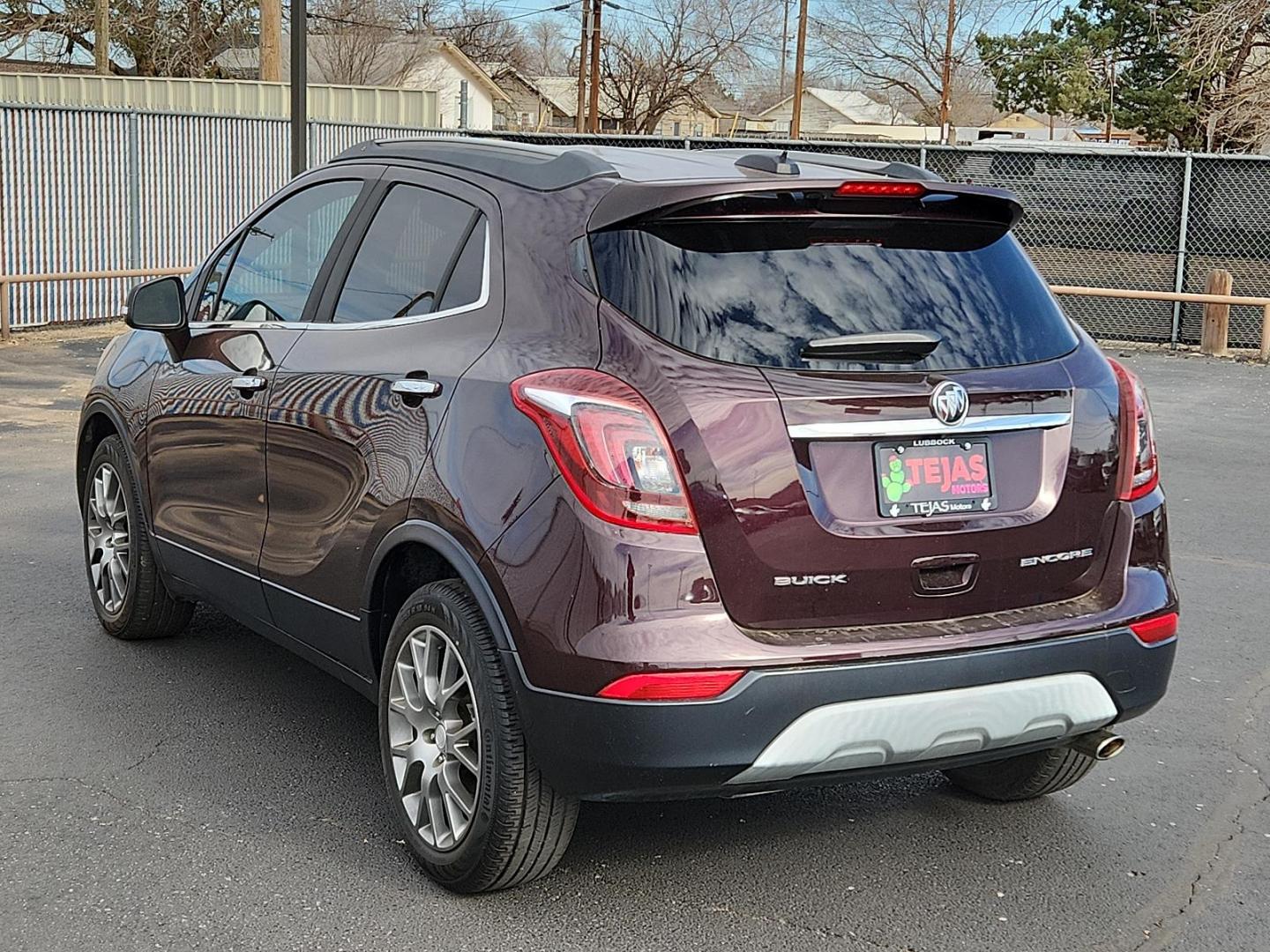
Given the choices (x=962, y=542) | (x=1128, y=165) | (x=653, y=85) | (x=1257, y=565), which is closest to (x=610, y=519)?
(x=962, y=542)

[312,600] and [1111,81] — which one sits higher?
[1111,81]

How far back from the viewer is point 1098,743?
3746mm

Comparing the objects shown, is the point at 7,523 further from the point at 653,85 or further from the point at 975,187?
the point at 653,85

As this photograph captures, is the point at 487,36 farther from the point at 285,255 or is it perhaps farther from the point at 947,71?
the point at 285,255

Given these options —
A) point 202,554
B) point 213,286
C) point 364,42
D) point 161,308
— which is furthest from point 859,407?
point 364,42

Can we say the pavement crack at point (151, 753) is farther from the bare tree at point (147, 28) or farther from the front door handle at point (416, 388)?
the bare tree at point (147, 28)

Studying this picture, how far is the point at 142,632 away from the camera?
18.8ft

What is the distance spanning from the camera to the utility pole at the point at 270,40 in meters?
27.2

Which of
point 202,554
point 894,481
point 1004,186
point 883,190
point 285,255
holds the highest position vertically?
point 1004,186

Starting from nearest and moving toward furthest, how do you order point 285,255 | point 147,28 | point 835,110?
point 285,255, point 147,28, point 835,110

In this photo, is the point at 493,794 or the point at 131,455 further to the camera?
the point at 131,455

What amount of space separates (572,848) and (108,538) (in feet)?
8.45

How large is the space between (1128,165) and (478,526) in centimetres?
1603

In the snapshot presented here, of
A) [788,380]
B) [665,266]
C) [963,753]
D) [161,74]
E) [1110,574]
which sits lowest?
[963,753]
